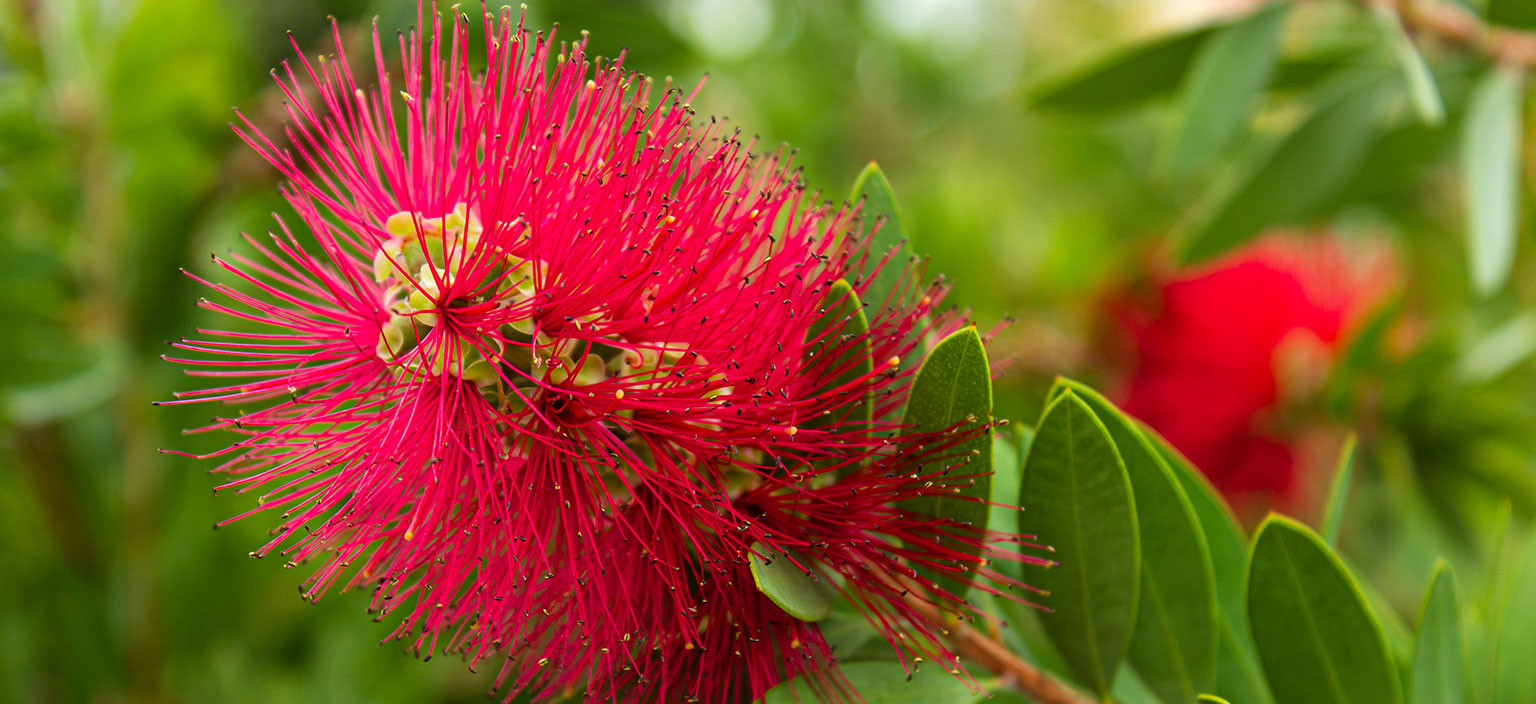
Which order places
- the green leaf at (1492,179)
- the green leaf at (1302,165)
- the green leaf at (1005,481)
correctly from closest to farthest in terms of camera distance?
the green leaf at (1005,481), the green leaf at (1492,179), the green leaf at (1302,165)

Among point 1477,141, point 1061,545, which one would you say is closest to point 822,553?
point 1061,545

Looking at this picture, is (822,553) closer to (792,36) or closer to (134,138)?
(134,138)

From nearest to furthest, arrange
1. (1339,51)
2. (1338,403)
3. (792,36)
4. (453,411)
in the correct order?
1. (453,411)
2. (1339,51)
3. (1338,403)
4. (792,36)

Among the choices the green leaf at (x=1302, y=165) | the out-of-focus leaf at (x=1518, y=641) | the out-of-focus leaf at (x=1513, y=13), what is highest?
the out-of-focus leaf at (x=1513, y=13)

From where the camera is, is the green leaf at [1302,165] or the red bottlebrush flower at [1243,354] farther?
the red bottlebrush flower at [1243,354]

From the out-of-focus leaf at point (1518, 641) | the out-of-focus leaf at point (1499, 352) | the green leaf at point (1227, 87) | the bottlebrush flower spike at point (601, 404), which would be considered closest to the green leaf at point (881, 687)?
the bottlebrush flower spike at point (601, 404)

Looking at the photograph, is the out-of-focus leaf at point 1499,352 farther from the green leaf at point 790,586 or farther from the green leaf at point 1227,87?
the green leaf at point 790,586

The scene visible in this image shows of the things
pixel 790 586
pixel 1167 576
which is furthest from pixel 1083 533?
pixel 790 586
